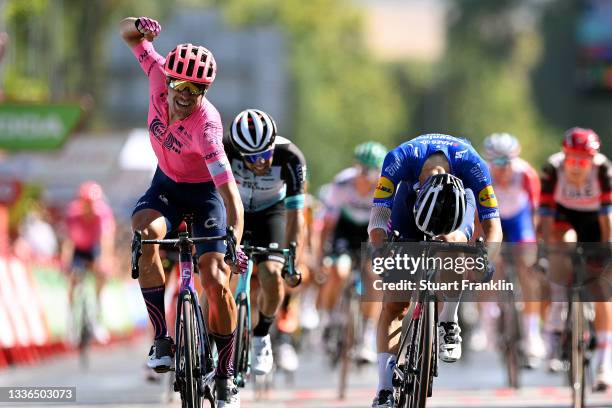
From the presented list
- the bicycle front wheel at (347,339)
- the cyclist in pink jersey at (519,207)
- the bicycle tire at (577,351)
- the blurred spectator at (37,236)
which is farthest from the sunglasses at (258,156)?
the blurred spectator at (37,236)

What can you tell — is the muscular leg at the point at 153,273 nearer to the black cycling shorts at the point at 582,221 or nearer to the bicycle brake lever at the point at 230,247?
the bicycle brake lever at the point at 230,247

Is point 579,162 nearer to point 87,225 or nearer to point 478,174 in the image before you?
point 478,174

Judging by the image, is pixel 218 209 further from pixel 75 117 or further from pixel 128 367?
pixel 75 117

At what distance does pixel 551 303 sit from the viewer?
1622cm

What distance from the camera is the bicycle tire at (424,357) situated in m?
10.4

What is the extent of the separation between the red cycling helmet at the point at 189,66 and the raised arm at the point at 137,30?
0.87 metres

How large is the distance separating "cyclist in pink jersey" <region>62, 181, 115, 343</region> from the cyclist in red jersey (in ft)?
30.6

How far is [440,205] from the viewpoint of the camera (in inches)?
410

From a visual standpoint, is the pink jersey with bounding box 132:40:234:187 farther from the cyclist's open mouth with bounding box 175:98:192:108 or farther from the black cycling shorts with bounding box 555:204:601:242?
the black cycling shorts with bounding box 555:204:601:242

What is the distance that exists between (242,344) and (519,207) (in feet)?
16.8

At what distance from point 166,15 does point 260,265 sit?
96.4 metres

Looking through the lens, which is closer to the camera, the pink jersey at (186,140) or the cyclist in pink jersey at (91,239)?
the pink jersey at (186,140)

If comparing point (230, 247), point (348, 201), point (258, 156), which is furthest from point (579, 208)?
point (230, 247)

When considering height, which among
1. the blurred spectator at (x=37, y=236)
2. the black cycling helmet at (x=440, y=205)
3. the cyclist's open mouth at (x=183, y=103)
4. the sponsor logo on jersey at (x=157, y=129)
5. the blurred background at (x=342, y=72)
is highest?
the blurred background at (x=342, y=72)
